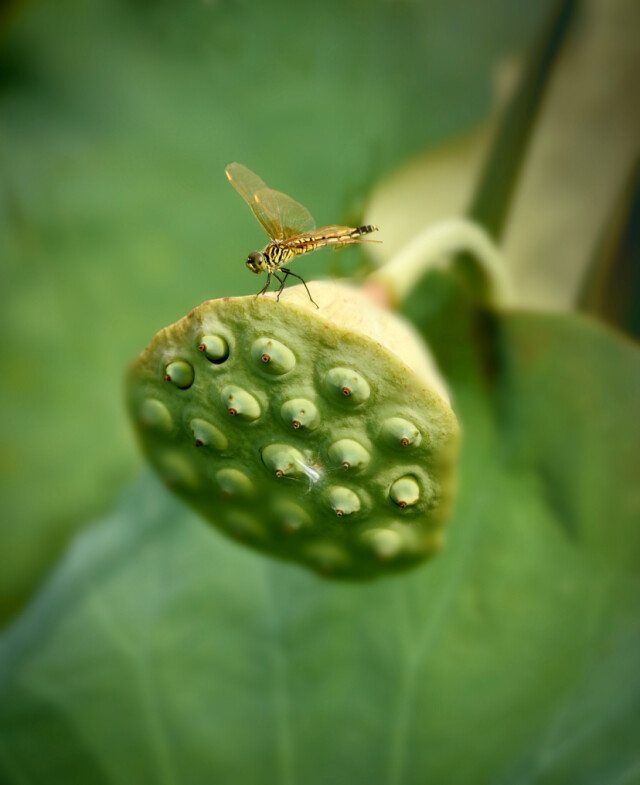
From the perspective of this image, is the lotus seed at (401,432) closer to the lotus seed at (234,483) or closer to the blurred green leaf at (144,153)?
the lotus seed at (234,483)

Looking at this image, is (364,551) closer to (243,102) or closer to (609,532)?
(609,532)

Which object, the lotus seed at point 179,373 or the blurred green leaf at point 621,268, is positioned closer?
the lotus seed at point 179,373

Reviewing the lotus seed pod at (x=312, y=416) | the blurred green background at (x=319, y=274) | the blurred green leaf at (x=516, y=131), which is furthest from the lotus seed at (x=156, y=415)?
the blurred green leaf at (x=516, y=131)

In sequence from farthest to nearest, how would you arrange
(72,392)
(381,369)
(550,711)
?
(72,392) → (550,711) → (381,369)

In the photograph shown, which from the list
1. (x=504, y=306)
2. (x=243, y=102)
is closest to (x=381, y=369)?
(x=504, y=306)

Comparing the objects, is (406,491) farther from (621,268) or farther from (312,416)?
(621,268)

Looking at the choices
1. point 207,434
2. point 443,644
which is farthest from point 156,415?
point 443,644
